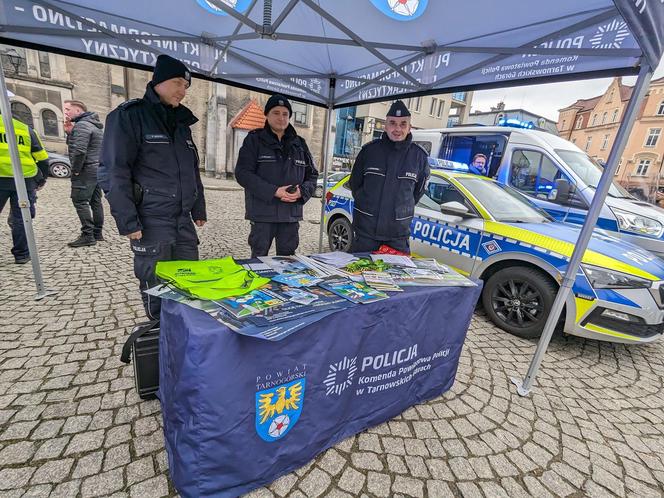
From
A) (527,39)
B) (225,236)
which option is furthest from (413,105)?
(527,39)

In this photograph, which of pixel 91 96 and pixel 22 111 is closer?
pixel 22 111

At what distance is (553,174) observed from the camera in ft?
17.4

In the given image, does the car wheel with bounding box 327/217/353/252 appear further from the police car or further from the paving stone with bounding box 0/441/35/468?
the paving stone with bounding box 0/441/35/468

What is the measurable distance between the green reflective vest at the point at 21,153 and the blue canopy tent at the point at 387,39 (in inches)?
36.3

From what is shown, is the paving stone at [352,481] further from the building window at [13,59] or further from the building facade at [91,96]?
the building window at [13,59]

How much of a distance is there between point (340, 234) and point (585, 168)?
4.22m

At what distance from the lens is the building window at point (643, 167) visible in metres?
32.9

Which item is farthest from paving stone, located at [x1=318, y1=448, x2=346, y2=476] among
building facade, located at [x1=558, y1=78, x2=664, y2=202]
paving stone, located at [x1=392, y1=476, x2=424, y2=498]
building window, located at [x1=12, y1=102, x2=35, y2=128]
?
building facade, located at [x1=558, y1=78, x2=664, y2=202]

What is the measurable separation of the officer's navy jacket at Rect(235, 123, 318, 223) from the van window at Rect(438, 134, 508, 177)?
4.70 meters

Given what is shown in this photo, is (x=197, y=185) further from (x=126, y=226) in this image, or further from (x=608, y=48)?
(x=608, y=48)

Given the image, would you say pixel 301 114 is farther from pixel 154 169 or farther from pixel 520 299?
pixel 154 169

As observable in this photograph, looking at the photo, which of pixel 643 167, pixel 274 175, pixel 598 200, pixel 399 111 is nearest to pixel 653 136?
pixel 643 167

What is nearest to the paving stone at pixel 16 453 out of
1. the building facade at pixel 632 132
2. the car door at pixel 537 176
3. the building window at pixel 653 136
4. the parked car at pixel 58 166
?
the car door at pixel 537 176

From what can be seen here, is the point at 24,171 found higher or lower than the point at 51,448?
higher
